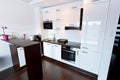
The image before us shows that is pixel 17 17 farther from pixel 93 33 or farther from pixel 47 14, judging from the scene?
pixel 93 33

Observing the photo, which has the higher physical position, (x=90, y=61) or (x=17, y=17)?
(x=17, y=17)

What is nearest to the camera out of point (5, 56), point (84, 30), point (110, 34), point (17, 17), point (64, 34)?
point (110, 34)

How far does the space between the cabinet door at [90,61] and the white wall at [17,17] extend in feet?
8.44

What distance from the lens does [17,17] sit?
295cm

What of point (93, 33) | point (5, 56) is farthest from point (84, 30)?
point (5, 56)

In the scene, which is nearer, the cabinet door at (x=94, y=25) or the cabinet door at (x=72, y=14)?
the cabinet door at (x=94, y=25)

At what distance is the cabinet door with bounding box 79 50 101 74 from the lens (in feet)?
7.04

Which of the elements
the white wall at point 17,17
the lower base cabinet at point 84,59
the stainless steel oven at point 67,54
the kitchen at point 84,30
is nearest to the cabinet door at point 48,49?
the lower base cabinet at point 84,59

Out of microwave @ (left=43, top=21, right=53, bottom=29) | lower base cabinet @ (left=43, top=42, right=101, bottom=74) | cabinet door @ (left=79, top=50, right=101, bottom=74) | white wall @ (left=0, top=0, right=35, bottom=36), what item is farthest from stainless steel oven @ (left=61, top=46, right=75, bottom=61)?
white wall @ (left=0, top=0, right=35, bottom=36)

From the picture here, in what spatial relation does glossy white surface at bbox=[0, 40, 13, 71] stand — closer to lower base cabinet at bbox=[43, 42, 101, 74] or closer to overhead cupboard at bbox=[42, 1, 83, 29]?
lower base cabinet at bbox=[43, 42, 101, 74]

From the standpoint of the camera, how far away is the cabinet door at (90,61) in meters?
2.14

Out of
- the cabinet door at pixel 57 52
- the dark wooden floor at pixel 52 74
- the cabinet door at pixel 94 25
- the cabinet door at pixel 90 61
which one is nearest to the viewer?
the cabinet door at pixel 94 25

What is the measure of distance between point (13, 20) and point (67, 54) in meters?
2.42

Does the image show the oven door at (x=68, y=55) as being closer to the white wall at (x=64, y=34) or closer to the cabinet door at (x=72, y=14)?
the white wall at (x=64, y=34)
